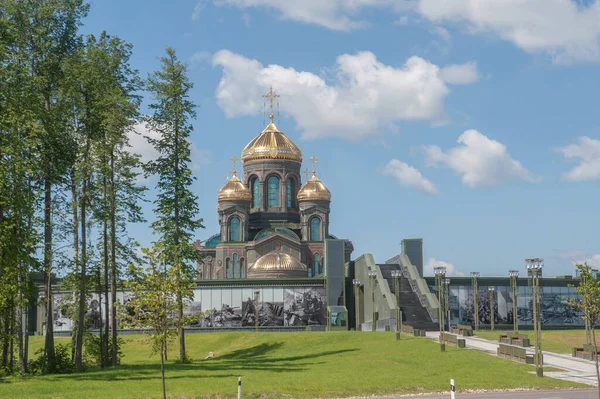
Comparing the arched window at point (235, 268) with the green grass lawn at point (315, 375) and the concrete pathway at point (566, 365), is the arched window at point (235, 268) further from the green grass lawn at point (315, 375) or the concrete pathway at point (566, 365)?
the concrete pathway at point (566, 365)

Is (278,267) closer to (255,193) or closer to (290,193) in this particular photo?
(290,193)

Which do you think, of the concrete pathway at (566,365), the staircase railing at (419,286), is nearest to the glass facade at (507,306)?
the staircase railing at (419,286)

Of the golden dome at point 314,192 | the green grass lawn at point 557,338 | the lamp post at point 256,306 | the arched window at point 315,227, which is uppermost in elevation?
the golden dome at point 314,192

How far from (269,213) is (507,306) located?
3783 cm

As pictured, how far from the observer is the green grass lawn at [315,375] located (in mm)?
29947

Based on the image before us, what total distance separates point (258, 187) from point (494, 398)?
80810 millimetres

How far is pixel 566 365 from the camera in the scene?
3959 cm

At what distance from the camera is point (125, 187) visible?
4388 cm

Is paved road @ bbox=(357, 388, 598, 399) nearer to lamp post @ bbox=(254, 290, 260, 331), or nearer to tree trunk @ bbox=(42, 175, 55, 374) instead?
tree trunk @ bbox=(42, 175, 55, 374)

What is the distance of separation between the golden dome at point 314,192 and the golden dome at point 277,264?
39.5 feet

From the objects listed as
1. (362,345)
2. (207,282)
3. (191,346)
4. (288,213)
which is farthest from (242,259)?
(362,345)

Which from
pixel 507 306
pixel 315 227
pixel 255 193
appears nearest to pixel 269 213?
pixel 255 193

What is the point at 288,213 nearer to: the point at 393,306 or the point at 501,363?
the point at 393,306

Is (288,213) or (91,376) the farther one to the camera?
(288,213)
